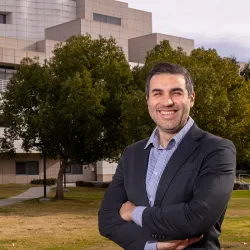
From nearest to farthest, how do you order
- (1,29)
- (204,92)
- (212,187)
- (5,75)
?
(212,187), (204,92), (5,75), (1,29)

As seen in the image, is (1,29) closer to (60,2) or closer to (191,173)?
(60,2)

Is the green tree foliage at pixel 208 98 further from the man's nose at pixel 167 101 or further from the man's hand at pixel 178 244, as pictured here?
the man's hand at pixel 178 244

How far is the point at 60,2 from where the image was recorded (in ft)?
227

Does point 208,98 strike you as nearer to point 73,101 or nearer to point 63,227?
point 73,101

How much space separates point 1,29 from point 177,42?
22137mm

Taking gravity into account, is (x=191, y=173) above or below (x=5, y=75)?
below

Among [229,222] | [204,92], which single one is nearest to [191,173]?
[229,222]

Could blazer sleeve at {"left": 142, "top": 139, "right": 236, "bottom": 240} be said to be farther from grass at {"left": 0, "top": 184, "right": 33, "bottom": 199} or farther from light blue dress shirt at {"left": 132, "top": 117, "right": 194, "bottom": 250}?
grass at {"left": 0, "top": 184, "right": 33, "bottom": 199}

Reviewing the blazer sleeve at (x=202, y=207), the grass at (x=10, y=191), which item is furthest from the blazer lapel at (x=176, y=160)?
the grass at (x=10, y=191)

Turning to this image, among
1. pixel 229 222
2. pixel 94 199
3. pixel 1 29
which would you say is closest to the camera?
pixel 229 222

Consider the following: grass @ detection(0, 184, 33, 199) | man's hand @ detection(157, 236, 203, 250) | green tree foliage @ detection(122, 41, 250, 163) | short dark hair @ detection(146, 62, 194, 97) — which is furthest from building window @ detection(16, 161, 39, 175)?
man's hand @ detection(157, 236, 203, 250)

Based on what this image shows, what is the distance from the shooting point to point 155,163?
339 centimetres

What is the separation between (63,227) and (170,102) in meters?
15.1

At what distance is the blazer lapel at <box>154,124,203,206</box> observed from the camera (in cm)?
318
